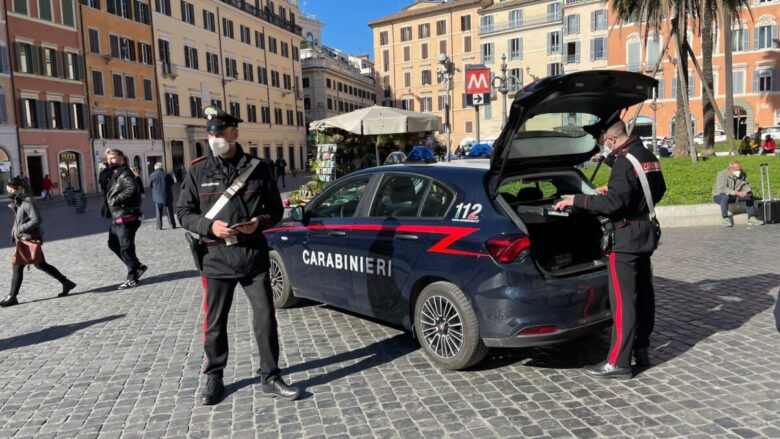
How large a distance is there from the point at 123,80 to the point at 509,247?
41375 millimetres

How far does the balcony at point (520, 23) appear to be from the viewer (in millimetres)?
62856

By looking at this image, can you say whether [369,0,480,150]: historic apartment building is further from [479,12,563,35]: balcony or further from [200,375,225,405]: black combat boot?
[200,375,225,405]: black combat boot

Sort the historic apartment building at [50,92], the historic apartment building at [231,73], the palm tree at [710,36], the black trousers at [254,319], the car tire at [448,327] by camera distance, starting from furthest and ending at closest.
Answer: the historic apartment building at [231,73] < the historic apartment building at [50,92] < the palm tree at [710,36] < the car tire at [448,327] < the black trousers at [254,319]

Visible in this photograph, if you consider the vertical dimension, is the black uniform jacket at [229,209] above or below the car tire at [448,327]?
above

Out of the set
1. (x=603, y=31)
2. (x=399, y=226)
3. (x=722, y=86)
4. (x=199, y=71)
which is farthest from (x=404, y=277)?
(x=603, y=31)

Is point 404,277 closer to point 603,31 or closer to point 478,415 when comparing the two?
point 478,415

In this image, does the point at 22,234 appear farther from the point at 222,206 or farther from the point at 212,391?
the point at 222,206

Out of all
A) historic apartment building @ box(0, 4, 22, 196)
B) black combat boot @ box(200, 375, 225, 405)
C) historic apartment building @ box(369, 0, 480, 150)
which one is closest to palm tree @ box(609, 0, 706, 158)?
black combat boot @ box(200, 375, 225, 405)

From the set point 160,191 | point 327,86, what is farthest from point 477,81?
point 327,86

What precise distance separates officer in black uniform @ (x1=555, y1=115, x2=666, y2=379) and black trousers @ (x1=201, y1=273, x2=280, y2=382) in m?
2.18

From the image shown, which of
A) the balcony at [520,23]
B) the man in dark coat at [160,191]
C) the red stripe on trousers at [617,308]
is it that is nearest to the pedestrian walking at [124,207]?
the red stripe on trousers at [617,308]

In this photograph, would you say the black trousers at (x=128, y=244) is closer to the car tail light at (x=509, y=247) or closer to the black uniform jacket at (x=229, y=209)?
the black uniform jacket at (x=229, y=209)

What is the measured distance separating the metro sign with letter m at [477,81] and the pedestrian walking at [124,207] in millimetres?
6134

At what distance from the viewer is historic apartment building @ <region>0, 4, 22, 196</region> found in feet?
105
